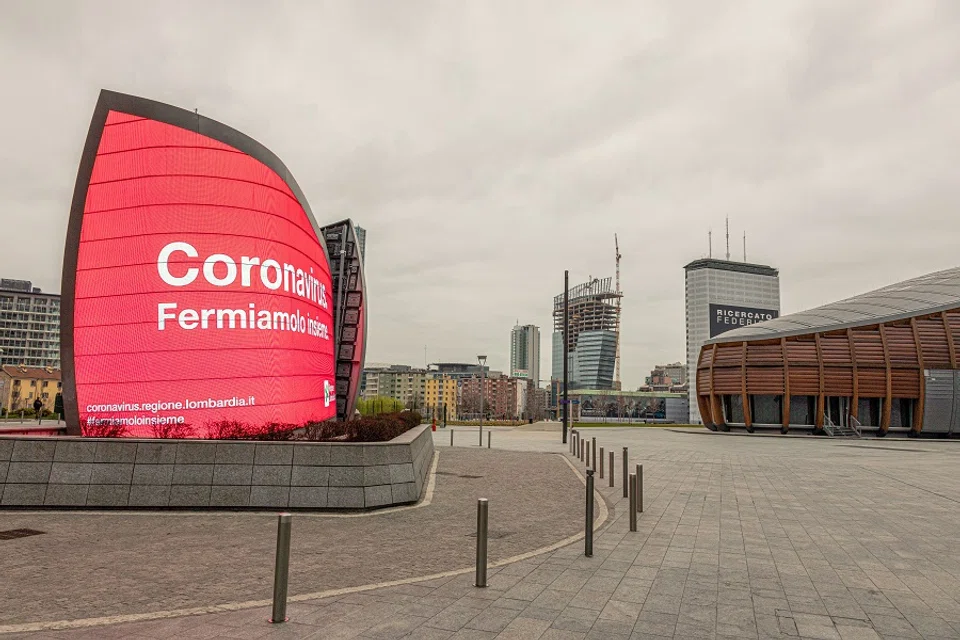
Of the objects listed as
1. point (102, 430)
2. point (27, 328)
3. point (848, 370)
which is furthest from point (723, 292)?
point (27, 328)

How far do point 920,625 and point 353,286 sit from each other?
24.2 metres

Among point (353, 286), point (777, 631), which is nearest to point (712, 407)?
point (353, 286)

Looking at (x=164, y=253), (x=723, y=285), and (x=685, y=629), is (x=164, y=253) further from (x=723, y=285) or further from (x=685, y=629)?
(x=723, y=285)

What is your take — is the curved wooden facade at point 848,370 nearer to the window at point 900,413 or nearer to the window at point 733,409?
the window at point 900,413

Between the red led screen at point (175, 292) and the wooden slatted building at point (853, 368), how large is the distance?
4241 centimetres

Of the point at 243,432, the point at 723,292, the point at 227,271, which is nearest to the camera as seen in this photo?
the point at 243,432

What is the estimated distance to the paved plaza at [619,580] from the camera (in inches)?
193

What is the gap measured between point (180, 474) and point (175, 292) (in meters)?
4.91

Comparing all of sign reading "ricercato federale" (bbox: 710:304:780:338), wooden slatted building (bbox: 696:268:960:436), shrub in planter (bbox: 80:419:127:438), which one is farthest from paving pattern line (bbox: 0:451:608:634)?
sign reading "ricercato federale" (bbox: 710:304:780:338)

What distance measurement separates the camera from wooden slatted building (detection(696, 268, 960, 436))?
43000 mm

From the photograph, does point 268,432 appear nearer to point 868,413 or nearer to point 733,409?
point 733,409

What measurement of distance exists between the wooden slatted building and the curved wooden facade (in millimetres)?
68

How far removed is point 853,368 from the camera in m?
44.1

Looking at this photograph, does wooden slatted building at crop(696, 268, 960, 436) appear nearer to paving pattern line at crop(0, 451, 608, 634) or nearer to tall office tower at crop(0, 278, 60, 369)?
paving pattern line at crop(0, 451, 608, 634)
